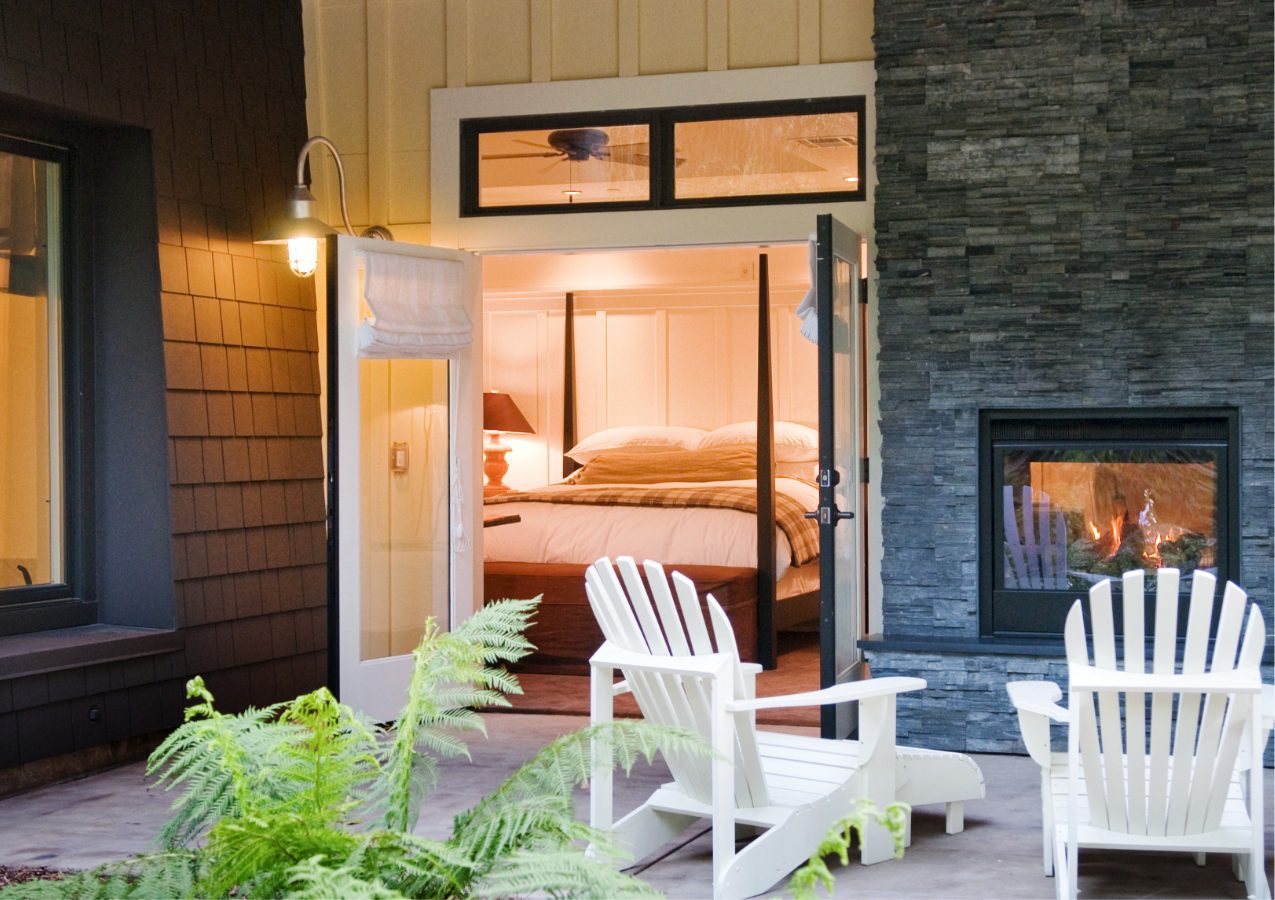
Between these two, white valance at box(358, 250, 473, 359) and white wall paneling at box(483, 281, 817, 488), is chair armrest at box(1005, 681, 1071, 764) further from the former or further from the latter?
white wall paneling at box(483, 281, 817, 488)

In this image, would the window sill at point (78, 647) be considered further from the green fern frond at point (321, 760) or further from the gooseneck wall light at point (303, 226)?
the green fern frond at point (321, 760)

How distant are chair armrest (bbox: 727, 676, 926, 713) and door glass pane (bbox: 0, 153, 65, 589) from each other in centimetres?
290

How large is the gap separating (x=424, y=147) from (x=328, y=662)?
2.37 m

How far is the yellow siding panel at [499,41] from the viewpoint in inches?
249

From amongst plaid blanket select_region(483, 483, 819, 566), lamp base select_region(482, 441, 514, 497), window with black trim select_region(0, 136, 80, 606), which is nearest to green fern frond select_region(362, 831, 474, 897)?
window with black trim select_region(0, 136, 80, 606)

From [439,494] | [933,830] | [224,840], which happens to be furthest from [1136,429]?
[224,840]

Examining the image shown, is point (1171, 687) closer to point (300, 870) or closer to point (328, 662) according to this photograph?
point (300, 870)

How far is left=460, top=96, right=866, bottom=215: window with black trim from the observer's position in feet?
19.7

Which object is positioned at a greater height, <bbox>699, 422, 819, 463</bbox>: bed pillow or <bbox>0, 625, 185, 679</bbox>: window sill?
<bbox>699, 422, 819, 463</bbox>: bed pillow

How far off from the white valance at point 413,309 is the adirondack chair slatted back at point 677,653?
2261mm

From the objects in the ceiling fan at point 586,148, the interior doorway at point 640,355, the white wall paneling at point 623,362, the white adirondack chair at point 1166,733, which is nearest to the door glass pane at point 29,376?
the ceiling fan at point 586,148

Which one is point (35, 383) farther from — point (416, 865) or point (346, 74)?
point (416, 865)

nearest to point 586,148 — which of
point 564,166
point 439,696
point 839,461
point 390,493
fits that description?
point 564,166

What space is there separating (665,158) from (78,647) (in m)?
3.06
